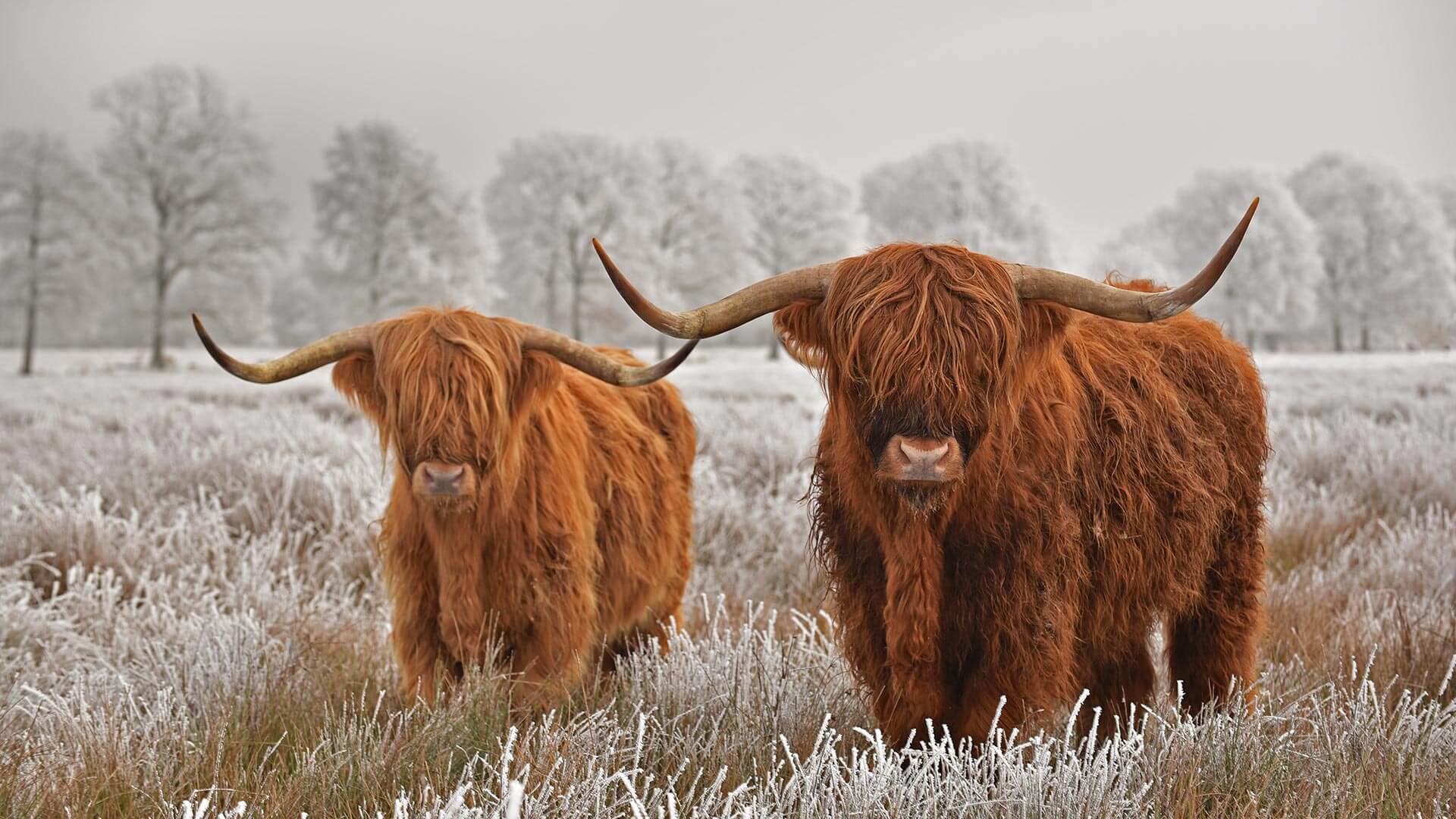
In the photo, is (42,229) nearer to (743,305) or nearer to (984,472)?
(743,305)

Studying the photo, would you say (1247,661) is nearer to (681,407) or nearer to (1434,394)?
(681,407)

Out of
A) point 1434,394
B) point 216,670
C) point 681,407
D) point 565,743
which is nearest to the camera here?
point 565,743

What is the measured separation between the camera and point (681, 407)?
5027 millimetres

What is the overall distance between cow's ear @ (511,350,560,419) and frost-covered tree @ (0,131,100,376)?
23.6 feet

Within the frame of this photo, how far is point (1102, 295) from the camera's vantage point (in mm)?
2463

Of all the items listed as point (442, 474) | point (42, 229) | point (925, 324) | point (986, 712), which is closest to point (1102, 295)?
point (925, 324)

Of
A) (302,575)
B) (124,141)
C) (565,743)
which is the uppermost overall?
(124,141)

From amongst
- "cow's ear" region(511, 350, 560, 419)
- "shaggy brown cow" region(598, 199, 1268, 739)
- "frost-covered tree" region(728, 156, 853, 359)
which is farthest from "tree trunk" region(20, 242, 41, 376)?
"frost-covered tree" region(728, 156, 853, 359)

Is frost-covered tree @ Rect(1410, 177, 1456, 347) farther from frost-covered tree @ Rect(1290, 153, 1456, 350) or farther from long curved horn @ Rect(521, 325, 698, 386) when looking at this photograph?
long curved horn @ Rect(521, 325, 698, 386)

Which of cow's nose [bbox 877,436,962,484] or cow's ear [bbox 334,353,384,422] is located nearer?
cow's nose [bbox 877,436,962,484]

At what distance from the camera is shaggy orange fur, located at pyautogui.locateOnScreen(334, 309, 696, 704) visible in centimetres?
335

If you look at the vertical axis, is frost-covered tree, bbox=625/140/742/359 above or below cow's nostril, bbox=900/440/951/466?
above

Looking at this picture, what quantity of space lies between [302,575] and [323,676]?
2.09 m

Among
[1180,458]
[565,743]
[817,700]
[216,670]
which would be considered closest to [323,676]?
[216,670]
